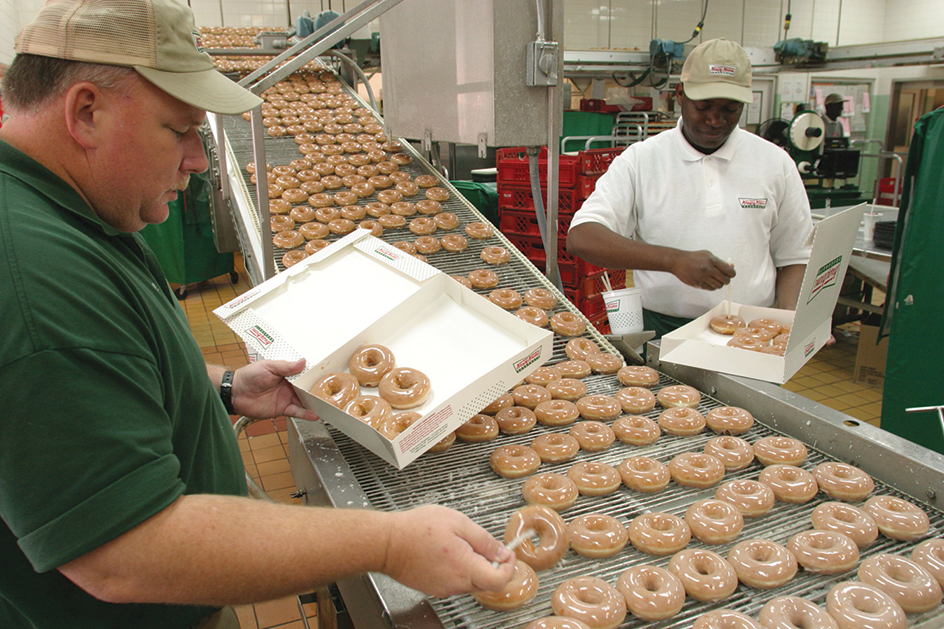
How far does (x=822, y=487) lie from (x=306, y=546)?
128 centimetres

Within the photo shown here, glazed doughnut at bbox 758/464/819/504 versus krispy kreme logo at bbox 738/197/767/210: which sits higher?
krispy kreme logo at bbox 738/197/767/210

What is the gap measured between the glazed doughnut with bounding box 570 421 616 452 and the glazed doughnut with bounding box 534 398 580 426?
0.15 feet

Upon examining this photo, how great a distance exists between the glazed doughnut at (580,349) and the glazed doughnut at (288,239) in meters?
1.45

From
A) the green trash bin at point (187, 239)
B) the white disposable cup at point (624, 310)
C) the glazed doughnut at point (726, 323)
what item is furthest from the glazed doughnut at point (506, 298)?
the green trash bin at point (187, 239)

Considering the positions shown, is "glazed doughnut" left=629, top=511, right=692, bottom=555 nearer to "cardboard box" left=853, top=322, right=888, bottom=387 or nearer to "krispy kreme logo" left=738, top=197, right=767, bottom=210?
"krispy kreme logo" left=738, top=197, right=767, bottom=210

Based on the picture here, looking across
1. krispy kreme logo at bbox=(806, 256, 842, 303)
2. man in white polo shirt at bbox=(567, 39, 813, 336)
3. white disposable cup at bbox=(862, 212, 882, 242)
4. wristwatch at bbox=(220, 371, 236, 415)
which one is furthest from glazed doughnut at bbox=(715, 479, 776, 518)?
white disposable cup at bbox=(862, 212, 882, 242)

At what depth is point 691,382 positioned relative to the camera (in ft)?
6.77

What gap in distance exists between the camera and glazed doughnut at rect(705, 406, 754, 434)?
5.75 ft

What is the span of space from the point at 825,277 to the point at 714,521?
83 cm

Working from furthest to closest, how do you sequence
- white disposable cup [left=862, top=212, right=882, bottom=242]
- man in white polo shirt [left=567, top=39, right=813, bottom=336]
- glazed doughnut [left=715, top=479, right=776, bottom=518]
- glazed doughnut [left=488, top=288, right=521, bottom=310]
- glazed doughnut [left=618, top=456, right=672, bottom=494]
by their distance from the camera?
white disposable cup [left=862, top=212, right=882, bottom=242] → glazed doughnut [left=488, top=288, right=521, bottom=310] → man in white polo shirt [left=567, top=39, right=813, bottom=336] → glazed doughnut [left=618, top=456, right=672, bottom=494] → glazed doughnut [left=715, top=479, right=776, bottom=518]

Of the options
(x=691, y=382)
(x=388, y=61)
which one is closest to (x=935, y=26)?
(x=388, y=61)

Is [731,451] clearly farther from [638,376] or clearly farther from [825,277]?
[825,277]

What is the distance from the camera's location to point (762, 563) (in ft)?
4.07

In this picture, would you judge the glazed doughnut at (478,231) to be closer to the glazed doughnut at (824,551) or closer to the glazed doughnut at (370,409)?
the glazed doughnut at (370,409)
